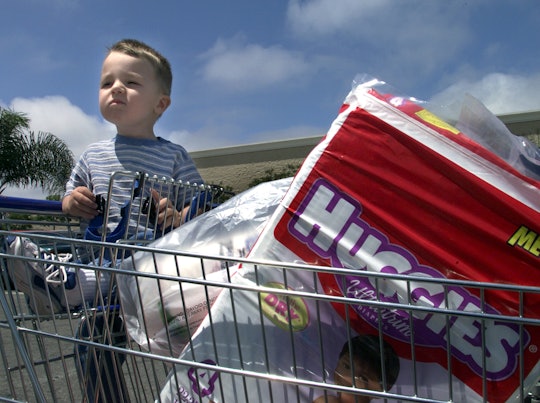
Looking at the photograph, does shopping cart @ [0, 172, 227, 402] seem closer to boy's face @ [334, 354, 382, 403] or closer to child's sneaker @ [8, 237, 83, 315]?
child's sneaker @ [8, 237, 83, 315]

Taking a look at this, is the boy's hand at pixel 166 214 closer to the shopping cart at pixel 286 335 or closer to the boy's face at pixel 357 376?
the shopping cart at pixel 286 335

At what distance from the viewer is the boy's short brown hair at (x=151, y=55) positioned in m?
2.31

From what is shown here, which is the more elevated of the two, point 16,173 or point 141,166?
point 16,173

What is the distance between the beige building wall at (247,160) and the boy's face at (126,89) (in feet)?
33.9

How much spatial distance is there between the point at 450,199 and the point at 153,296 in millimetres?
825

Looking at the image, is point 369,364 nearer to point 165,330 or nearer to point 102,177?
point 165,330

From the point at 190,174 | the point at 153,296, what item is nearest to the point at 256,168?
the point at 190,174

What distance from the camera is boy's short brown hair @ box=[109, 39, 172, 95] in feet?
7.58

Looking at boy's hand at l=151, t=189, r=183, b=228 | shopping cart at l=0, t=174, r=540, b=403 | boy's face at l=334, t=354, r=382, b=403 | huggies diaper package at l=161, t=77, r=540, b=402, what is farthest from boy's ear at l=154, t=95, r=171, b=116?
boy's face at l=334, t=354, r=382, b=403

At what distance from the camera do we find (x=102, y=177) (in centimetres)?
232

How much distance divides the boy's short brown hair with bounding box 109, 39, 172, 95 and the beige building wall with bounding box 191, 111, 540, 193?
10139 mm

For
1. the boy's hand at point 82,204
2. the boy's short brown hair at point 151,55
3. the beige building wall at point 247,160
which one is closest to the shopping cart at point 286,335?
the boy's hand at point 82,204

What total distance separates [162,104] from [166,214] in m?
0.68

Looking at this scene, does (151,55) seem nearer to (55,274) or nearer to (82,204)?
(82,204)
